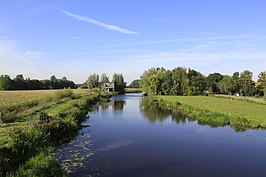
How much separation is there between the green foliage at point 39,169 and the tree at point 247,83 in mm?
80088

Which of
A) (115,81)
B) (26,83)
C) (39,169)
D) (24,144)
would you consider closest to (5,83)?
(26,83)

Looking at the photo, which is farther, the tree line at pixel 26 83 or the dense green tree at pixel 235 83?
the tree line at pixel 26 83

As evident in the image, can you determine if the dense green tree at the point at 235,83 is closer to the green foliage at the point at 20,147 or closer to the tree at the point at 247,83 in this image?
the tree at the point at 247,83

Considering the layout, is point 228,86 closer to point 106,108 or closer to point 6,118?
point 106,108

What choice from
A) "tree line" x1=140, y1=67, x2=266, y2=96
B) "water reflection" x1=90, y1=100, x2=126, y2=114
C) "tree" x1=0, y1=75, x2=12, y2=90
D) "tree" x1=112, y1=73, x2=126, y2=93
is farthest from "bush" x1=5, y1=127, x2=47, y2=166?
"tree" x1=112, y1=73, x2=126, y2=93

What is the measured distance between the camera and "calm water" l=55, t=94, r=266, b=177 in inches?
504

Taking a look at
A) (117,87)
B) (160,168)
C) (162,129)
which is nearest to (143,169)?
(160,168)

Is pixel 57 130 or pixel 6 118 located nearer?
pixel 57 130

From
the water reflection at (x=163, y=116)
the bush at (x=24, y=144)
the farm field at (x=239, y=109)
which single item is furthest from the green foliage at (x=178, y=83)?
the bush at (x=24, y=144)

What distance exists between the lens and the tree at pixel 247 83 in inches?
3167

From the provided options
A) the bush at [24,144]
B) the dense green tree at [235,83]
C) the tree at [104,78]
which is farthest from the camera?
the tree at [104,78]

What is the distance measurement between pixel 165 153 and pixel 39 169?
849 centimetres

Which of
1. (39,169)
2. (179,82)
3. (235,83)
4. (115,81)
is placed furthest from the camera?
(115,81)

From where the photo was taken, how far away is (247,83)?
265 ft
